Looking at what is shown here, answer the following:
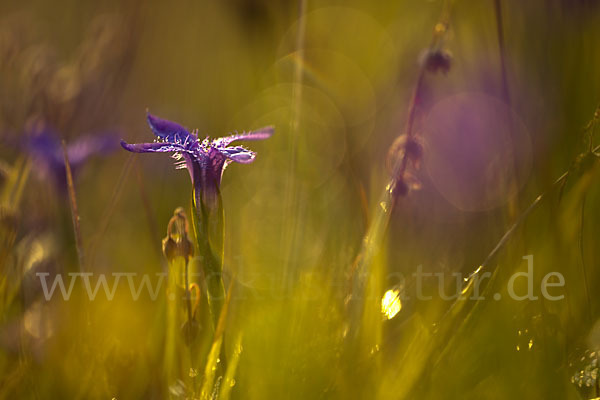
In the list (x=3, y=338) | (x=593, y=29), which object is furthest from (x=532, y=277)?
(x=3, y=338)

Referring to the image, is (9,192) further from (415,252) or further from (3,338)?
(415,252)

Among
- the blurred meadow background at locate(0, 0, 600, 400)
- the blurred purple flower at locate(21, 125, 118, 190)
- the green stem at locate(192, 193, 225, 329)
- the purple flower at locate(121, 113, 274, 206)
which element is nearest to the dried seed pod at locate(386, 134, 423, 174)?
the blurred meadow background at locate(0, 0, 600, 400)

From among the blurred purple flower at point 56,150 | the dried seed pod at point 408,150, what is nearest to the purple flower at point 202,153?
the dried seed pod at point 408,150

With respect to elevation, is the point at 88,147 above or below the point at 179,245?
above

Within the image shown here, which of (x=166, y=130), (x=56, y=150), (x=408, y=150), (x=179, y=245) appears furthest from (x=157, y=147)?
(x=56, y=150)

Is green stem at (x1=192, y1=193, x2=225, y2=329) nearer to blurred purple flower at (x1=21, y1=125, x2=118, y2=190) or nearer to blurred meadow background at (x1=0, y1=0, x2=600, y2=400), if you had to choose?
blurred meadow background at (x1=0, y1=0, x2=600, y2=400)

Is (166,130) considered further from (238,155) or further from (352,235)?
(352,235)

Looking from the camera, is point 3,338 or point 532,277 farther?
point 3,338

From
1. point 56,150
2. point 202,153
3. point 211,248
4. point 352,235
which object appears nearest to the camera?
point 211,248
